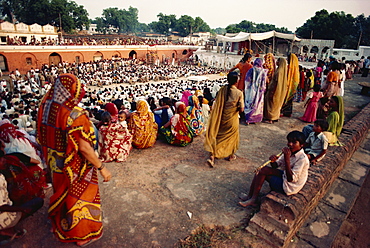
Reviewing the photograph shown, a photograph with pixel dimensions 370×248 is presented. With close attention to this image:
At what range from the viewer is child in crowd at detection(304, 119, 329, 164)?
138 inches

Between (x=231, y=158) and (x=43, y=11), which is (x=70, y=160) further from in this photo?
(x=43, y=11)

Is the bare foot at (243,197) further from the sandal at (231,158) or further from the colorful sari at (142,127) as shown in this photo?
the colorful sari at (142,127)

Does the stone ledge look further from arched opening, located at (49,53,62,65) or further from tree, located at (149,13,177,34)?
tree, located at (149,13,177,34)

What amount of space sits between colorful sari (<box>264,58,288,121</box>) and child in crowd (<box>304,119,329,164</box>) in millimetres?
2764

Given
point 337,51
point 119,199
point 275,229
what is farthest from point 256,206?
point 337,51

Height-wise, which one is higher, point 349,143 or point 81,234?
point 349,143

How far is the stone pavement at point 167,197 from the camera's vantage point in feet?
8.45

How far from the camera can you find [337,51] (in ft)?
79.4

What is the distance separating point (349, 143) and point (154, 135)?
3705 millimetres

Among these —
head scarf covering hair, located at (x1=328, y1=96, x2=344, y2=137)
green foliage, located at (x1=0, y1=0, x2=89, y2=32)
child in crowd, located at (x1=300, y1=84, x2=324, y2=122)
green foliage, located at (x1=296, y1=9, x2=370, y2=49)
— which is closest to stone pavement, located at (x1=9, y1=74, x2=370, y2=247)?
head scarf covering hair, located at (x1=328, y1=96, x2=344, y2=137)

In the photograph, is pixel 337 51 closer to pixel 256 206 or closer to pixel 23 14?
pixel 256 206

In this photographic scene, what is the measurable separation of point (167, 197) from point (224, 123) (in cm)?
164

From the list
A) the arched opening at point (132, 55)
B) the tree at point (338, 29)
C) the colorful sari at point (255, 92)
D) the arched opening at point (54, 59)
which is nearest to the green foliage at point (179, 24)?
the arched opening at point (132, 55)

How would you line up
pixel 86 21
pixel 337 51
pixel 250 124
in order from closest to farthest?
pixel 250 124, pixel 337 51, pixel 86 21
